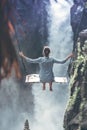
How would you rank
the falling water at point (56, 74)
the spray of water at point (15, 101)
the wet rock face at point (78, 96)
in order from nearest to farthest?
the wet rock face at point (78, 96)
the falling water at point (56, 74)
the spray of water at point (15, 101)

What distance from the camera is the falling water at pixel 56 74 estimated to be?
42.2 m

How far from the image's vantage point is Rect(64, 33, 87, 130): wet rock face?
119 feet

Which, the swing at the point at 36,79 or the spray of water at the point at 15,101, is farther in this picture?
the spray of water at the point at 15,101

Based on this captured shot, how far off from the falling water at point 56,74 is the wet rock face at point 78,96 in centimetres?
466

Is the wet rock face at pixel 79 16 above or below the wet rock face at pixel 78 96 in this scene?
above

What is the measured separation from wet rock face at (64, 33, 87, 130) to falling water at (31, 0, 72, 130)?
4659 millimetres

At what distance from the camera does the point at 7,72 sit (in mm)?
41781

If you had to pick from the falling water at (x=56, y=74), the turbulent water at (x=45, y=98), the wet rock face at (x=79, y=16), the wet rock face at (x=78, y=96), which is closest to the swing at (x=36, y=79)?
the wet rock face at (x=78, y=96)

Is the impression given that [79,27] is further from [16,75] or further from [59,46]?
[16,75]

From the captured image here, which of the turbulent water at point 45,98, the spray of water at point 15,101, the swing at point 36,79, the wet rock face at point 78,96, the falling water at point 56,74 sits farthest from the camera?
the spray of water at point 15,101

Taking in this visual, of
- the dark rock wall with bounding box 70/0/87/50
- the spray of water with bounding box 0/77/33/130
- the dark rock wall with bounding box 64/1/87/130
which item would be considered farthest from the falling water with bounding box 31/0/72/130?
the dark rock wall with bounding box 64/1/87/130

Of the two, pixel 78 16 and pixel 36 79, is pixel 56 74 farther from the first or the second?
pixel 36 79

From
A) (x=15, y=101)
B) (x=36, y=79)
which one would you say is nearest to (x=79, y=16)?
(x=15, y=101)

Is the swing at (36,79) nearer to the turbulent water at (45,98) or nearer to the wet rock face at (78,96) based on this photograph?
the wet rock face at (78,96)
